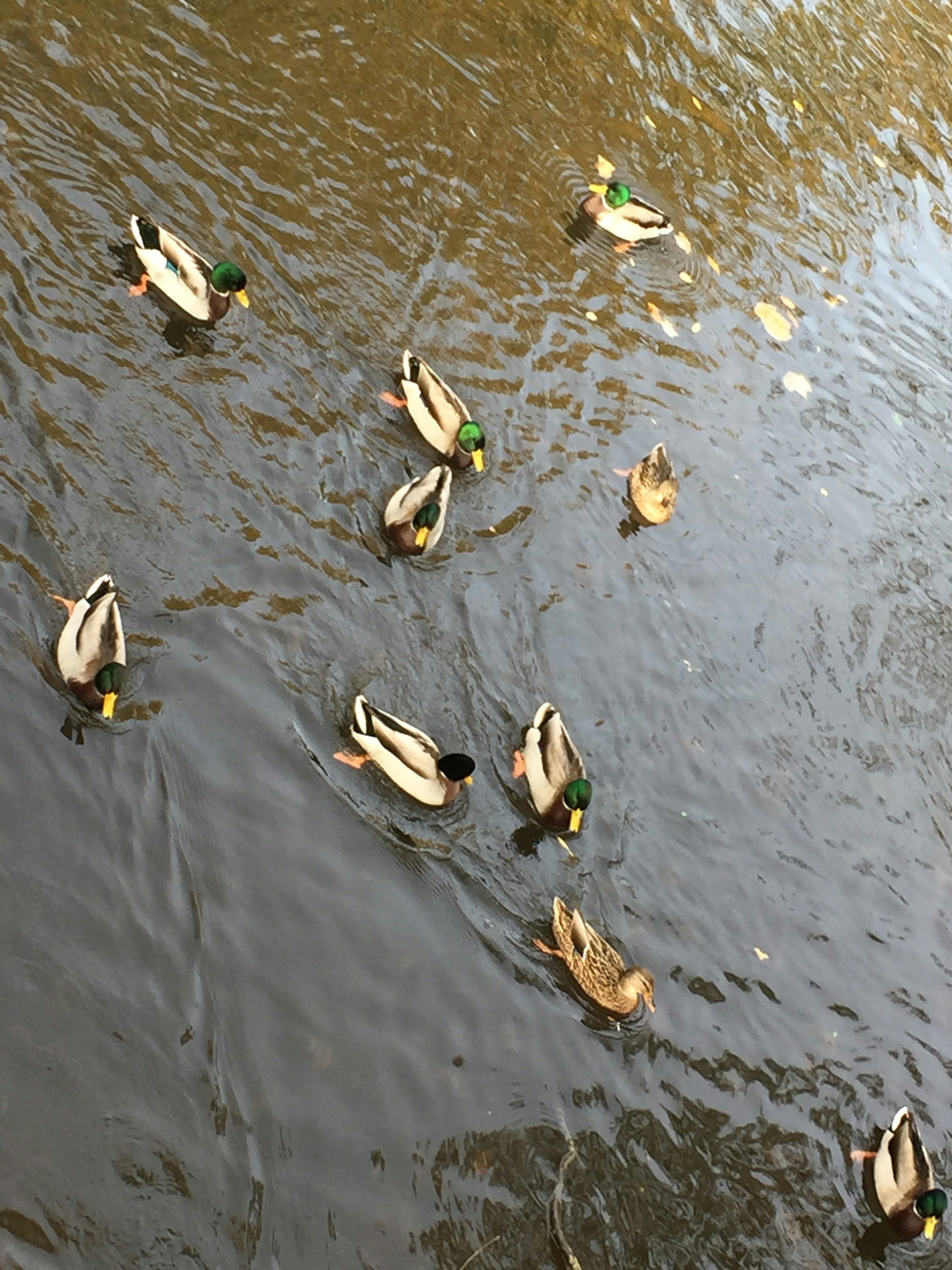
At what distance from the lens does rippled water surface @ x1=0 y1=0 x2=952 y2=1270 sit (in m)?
4.91

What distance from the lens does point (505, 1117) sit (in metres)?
5.18

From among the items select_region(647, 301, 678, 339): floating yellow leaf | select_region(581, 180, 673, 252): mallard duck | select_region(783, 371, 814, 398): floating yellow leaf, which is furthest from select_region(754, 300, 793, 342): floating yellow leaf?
select_region(581, 180, 673, 252): mallard duck

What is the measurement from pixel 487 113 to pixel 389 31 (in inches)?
38.2

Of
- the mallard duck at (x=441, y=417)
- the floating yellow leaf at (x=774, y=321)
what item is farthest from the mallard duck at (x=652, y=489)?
the floating yellow leaf at (x=774, y=321)

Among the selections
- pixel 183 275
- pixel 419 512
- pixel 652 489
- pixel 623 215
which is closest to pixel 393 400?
pixel 419 512

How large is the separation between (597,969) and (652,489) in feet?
10.3

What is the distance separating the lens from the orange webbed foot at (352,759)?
19.5 ft

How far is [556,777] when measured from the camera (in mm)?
6121

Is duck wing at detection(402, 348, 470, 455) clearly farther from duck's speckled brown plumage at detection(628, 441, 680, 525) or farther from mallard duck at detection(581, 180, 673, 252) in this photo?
mallard duck at detection(581, 180, 673, 252)

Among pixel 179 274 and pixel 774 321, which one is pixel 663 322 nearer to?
pixel 774 321

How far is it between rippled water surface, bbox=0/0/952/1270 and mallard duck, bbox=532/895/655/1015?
0.41 feet

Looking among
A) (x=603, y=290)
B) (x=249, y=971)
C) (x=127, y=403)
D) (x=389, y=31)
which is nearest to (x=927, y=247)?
(x=603, y=290)

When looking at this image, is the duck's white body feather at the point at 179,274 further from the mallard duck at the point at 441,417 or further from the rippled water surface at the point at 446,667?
the mallard duck at the point at 441,417

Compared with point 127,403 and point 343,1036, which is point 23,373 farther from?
point 343,1036
